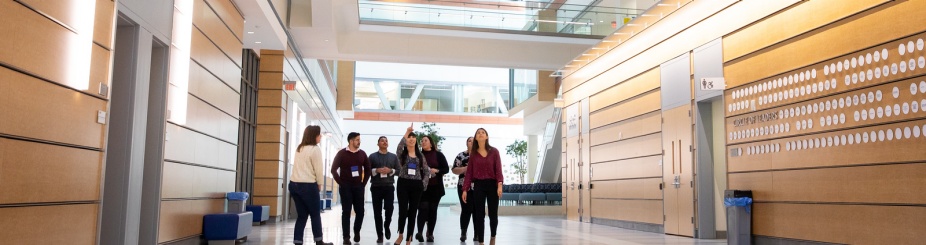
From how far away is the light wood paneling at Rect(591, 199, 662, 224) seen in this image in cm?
1092

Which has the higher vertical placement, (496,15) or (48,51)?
(496,15)

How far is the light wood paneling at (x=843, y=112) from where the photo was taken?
5.70 m

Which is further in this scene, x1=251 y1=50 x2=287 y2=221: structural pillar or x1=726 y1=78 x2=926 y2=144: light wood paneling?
x1=251 y1=50 x2=287 y2=221: structural pillar

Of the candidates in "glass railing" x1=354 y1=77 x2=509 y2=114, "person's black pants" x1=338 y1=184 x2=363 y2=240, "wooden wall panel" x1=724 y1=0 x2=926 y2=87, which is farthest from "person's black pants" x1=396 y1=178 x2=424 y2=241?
"glass railing" x1=354 y1=77 x2=509 y2=114

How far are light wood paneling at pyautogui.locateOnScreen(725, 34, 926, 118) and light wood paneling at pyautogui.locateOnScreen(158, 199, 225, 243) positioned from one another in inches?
251

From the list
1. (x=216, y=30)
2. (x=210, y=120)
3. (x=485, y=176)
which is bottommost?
(x=485, y=176)

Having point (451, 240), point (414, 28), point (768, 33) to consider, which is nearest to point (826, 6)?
point (768, 33)

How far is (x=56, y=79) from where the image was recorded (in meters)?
4.37

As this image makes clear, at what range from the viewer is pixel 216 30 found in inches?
315

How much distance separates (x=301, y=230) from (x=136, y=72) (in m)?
2.53

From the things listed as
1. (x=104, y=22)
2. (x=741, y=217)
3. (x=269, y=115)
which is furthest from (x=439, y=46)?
(x=104, y=22)

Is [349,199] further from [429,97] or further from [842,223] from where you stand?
[429,97]

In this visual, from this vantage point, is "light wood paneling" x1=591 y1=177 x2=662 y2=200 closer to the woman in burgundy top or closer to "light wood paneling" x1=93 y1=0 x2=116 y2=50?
the woman in burgundy top

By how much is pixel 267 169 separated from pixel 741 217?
8591mm
